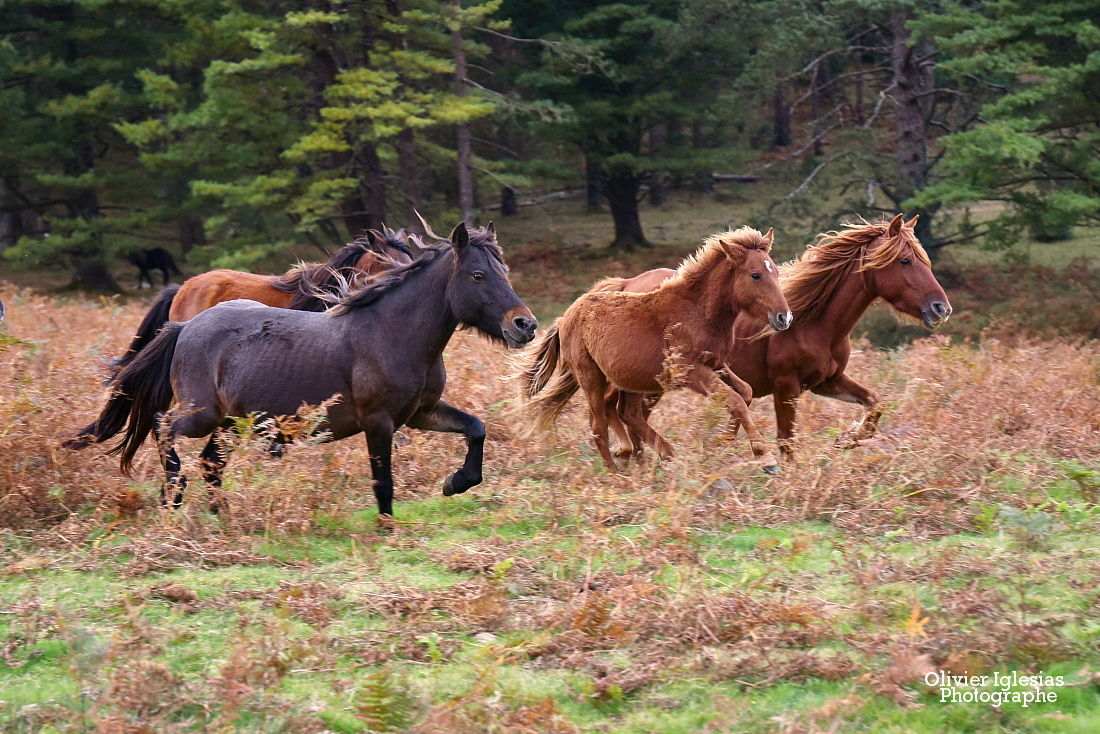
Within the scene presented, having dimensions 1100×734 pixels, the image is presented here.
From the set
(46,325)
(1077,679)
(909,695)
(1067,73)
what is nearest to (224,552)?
(909,695)

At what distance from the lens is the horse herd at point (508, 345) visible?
745cm

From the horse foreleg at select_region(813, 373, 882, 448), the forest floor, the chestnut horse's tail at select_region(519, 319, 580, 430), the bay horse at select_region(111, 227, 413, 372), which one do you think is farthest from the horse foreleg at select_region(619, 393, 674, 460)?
the bay horse at select_region(111, 227, 413, 372)

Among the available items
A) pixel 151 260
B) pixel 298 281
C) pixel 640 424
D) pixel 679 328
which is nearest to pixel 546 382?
pixel 640 424

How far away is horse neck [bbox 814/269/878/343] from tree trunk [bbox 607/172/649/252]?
850 inches

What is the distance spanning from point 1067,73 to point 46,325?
16.4 m

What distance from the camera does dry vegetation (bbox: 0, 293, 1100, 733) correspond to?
465cm

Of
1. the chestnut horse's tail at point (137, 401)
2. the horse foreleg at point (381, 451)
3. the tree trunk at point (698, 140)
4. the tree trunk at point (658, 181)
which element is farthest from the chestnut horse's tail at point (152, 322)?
the tree trunk at point (658, 181)

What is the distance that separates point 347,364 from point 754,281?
298 centimetres

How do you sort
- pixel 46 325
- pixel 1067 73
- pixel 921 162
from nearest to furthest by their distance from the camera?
pixel 46 325
pixel 1067 73
pixel 921 162

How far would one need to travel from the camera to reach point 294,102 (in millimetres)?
27281

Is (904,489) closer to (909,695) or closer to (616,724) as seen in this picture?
(909,695)

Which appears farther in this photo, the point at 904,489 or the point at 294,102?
the point at 294,102

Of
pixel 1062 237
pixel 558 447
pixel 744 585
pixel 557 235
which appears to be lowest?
pixel 557 235

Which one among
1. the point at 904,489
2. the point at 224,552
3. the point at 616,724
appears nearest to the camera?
the point at 616,724
